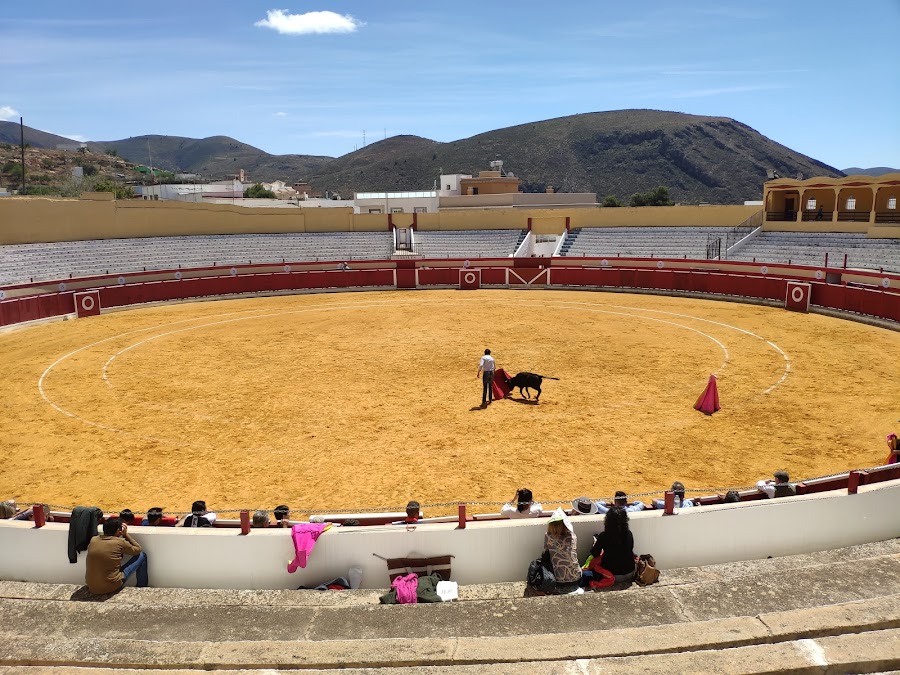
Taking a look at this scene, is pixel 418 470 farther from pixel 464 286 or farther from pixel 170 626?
pixel 464 286

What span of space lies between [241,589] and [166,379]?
12.2m

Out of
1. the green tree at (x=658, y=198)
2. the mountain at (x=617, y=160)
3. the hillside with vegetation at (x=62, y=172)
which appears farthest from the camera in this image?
the mountain at (x=617, y=160)

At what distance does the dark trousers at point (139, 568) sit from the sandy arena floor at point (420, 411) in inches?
121

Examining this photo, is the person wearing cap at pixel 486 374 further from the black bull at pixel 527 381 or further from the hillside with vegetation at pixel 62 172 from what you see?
the hillside with vegetation at pixel 62 172

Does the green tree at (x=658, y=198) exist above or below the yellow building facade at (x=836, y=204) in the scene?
above

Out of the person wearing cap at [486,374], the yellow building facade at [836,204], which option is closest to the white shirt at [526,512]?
the person wearing cap at [486,374]

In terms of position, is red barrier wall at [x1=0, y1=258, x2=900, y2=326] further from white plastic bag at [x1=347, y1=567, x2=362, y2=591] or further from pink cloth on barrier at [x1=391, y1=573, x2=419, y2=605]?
white plastic bag at [x1=347, y1=567, x2=362, y2=591]

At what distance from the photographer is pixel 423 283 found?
39906mm

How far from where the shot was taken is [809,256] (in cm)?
3716

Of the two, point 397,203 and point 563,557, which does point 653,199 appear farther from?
point 563,557

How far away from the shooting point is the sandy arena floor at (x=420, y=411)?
11.0 metres

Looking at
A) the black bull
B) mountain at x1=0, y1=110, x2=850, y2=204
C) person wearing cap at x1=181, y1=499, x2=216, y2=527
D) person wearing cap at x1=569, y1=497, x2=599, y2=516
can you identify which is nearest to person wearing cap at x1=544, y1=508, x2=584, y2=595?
person wearing cap at x1=569, y1=497, x2=599, y2=516

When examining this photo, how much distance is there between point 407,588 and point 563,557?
1.66 m

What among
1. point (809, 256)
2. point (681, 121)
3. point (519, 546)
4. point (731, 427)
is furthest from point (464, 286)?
point (681, 121)
